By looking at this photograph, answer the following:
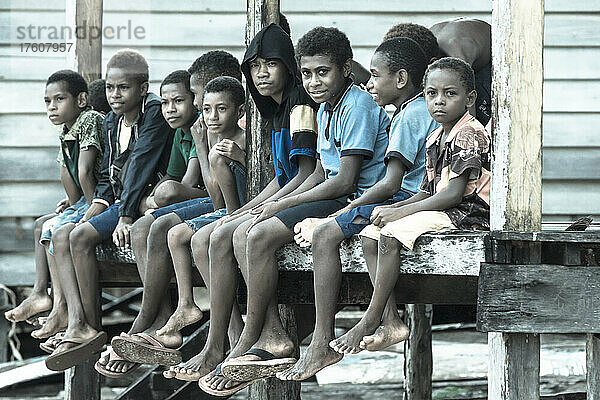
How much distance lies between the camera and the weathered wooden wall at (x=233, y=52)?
26.9ft

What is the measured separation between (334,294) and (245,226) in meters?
0.54

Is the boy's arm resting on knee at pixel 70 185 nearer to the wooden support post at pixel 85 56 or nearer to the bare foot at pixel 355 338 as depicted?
the wooden support post at pixel 85 56

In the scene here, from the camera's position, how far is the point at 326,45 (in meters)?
4.85

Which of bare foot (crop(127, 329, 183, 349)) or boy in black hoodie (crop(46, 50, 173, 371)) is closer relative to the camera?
bare foot (crop(127, 329, 183, 349))

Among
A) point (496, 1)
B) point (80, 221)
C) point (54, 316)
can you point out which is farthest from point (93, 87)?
point (496, 1)

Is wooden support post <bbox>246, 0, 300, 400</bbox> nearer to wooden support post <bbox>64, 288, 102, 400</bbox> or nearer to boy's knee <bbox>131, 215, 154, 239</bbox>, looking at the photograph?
boy's knee <bbox>131, 215, 154, 239</bbox>

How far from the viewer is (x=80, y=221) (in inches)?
238

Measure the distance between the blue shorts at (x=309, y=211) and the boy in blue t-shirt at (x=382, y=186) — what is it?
0.23 feet

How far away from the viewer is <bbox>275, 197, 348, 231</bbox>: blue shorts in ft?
15.1

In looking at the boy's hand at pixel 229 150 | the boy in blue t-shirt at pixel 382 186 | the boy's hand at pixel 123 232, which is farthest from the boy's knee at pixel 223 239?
the boy's hand at pixel 123 232

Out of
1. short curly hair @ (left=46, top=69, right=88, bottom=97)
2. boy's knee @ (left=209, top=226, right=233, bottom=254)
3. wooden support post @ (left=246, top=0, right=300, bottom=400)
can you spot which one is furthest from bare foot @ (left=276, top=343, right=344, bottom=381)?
short curly hair @ (left=46, top=69, right=88, bottom=97)

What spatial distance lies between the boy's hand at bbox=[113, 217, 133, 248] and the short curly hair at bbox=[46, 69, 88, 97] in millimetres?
1152

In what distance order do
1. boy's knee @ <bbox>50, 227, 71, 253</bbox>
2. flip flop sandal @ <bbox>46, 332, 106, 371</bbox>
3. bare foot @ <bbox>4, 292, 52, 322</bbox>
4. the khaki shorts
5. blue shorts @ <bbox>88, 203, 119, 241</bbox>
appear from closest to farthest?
the khaki shorts → flip flop sandal @ <bbox>46, 332, 106, 371</bbox> → blue shorts @ <bbox>88, 203, 119, 241</bbox> → boy's knee @ <bbox>50, 227, 71, 253</bbox> → bare foot @ <bbox>4, 292, 52, 322</bbox>

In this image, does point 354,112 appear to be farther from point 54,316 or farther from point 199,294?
point 199,294
